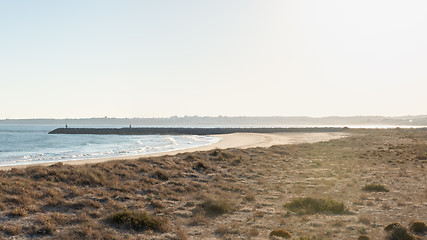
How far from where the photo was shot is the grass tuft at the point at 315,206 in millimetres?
14656

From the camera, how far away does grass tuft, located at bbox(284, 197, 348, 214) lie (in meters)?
14.7

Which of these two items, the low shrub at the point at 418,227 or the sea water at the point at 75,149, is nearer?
the low shrub at the point at 418,227

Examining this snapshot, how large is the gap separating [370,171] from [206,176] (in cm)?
1349

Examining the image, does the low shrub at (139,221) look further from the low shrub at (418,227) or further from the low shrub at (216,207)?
the low shrub at (418,227)

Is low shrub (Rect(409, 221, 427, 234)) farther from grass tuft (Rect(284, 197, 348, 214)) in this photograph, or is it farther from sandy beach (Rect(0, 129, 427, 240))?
grass tuft (Rect(284, 197, 348, 214))

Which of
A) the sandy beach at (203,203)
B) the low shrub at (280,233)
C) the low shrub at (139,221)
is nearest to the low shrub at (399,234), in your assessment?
the sandy beach at (203,203)

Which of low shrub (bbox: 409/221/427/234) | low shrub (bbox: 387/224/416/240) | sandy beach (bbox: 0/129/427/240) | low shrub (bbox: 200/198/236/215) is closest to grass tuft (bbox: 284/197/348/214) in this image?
sandy beach (bbox: 0/129/427/240)

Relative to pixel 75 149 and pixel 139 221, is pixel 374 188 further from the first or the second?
pixel 75 149

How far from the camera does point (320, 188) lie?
778 inches

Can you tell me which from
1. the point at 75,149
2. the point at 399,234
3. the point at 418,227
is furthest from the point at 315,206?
the point at 75,149

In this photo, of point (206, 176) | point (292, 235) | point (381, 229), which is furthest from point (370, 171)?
point (292, 235)

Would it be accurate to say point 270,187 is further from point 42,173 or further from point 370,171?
point 42,173

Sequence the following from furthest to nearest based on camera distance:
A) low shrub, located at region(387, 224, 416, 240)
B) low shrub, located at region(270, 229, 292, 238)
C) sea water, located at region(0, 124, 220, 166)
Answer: sea water, located at region(0, 124, 220, 166), low shrub, located at region(270, 229, 292, 238), low shrub, located at region(387, 224, 416, 240)

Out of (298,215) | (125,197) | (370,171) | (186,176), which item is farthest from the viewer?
(370,171)
